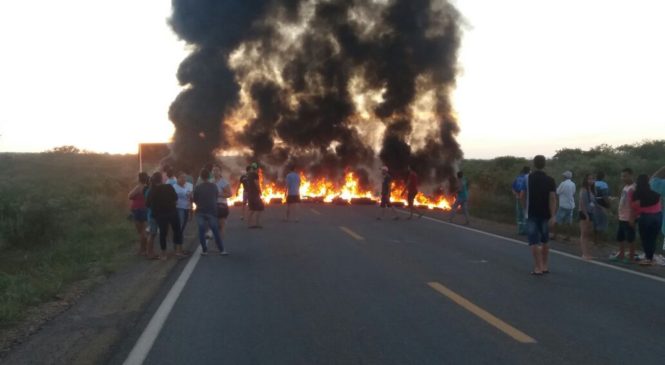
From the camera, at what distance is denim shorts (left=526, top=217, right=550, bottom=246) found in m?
10.9

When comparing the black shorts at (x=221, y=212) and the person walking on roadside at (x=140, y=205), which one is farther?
the black shorts at (x=221, y=212)

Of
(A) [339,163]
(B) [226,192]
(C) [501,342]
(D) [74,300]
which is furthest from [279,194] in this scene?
(C) [501,342]

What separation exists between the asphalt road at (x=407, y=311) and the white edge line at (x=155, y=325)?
0.26ft

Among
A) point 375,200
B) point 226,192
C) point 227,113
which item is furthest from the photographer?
point 227,113

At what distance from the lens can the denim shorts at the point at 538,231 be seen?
10.9m

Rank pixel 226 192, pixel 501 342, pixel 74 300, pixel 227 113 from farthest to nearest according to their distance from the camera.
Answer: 1. pixel 227 113
2. pixel 226 192
3. pixel 74 300
4. pixel 501 342

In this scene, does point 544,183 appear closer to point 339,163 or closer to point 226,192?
point 226,192

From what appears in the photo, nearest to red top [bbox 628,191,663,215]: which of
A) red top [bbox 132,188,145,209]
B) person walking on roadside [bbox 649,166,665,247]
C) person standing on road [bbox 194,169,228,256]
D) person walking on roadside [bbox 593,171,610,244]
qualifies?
person walking on roadside [bbox 649,166,665,247]

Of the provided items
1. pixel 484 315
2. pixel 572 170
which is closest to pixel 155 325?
pixel 484 315

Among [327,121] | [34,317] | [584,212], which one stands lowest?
[34,317]

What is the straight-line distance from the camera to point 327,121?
39.2 metres

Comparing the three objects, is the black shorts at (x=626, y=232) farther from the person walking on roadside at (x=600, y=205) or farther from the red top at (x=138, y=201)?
the red top at (x=138, y=201)

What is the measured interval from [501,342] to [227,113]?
108 feet

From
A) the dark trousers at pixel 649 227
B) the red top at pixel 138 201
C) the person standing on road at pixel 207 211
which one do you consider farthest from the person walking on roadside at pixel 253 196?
the dark trousers at pixel 649 227
